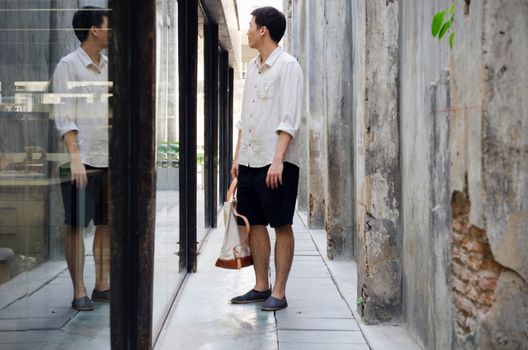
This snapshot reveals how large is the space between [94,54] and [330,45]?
4.56 m

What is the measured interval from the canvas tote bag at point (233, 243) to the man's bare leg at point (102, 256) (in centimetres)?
194

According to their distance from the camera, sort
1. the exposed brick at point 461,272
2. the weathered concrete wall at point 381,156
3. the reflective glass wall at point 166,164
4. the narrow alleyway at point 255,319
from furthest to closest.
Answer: the weathered concrete wall at point 381,156 < the reflective glass wall at point 166,164 < the narrow alleyway at point 255,319 < the exposed brick at point 461,272

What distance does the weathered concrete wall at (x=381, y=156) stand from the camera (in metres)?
4.23

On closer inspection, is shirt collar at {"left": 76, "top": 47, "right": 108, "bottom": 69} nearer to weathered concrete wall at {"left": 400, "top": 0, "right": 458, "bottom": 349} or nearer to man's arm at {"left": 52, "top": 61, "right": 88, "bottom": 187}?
man's arm at {"left": 52, "top": 61, "right": 88, "bottom": 187}

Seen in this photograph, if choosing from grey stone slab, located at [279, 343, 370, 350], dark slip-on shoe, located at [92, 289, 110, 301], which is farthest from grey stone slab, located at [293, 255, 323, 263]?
dark slip-on shoe, located at [92, 289, 110, 301]

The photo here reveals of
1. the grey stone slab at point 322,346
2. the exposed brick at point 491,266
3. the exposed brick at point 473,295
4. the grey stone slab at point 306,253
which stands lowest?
the grey stone slab at point 306,253

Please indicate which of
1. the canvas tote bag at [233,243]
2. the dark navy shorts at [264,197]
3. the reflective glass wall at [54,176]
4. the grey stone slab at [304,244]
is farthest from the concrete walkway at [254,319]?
the grey stone slab at [304,244]

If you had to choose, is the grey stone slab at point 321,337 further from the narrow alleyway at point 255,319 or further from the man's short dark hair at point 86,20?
the man's short dark hair at point 86,20

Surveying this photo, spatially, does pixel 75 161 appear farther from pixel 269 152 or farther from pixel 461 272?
pixel 269 152

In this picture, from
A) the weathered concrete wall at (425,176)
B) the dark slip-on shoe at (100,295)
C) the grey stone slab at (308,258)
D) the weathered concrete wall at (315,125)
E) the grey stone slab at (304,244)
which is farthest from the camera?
the weathered concrete wall at (315,125)

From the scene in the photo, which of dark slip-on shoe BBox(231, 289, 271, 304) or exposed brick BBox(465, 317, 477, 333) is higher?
exposed brick BBox(465, 317, 477, 333)

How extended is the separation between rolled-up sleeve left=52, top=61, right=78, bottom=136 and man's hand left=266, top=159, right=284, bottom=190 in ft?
7.30

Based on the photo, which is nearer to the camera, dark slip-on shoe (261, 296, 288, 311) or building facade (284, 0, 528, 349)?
building facade (284, 0, 528, 349)

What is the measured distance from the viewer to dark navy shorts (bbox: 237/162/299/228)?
15.5ft
